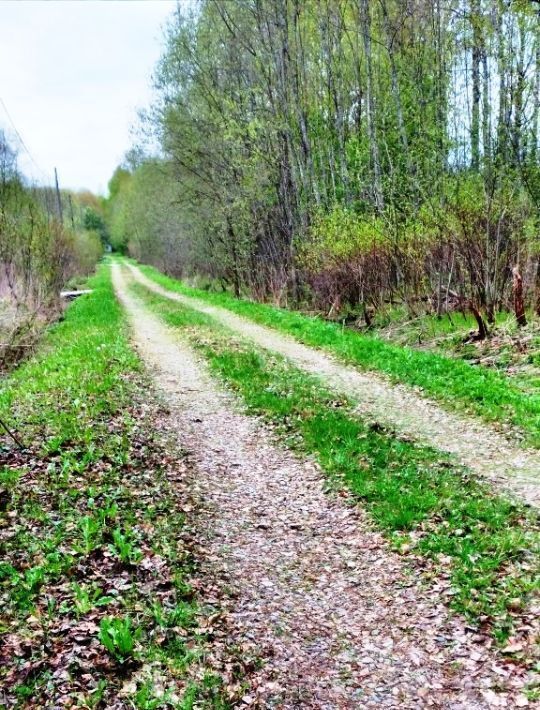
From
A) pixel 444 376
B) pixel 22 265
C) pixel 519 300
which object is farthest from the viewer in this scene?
pixel 22 265

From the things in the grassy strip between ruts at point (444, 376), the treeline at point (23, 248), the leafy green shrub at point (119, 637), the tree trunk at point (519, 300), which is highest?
the treeline at point (23, 248)

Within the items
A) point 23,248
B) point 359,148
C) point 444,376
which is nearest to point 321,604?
point 444,376

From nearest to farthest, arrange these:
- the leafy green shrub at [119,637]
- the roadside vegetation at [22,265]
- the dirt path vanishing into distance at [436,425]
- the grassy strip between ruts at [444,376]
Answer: the leafy green shrub at [119,637] → the dirt path vanishing into distance at [436,425] → the grassy strip between ruts at [444,376] → the roadside vegetation at [22,265]

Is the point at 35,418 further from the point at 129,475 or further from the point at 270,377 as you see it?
the point at 270,377

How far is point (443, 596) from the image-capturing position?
4.15 m

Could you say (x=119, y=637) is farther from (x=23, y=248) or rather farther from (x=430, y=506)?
(x=23, y=248)

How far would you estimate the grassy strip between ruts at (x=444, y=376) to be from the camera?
7474mm

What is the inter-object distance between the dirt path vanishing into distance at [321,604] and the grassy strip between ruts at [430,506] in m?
0.21

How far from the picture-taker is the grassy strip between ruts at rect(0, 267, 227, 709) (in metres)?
3.44

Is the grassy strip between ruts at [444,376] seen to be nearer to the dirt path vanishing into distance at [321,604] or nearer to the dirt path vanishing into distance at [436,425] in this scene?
the dirt path vanishing into distance at [436,425]

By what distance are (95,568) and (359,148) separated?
17316 millimetres

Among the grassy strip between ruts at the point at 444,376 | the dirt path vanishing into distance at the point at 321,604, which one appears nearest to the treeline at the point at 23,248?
the grassy strip between ruts at the point at 444,376

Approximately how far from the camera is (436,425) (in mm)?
7570

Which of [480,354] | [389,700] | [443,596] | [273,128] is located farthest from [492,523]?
[273,128]
